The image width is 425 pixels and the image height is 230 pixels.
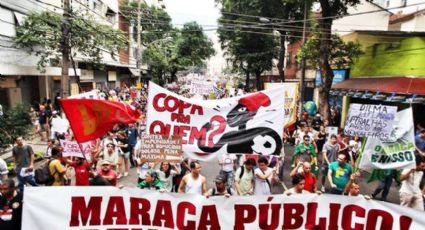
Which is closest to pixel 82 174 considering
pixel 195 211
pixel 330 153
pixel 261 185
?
pixel 195 211

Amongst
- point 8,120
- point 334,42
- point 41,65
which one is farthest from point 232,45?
point 8,120

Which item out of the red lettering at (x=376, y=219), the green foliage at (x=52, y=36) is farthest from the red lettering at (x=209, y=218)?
the green foliage at (x=52, y=36)

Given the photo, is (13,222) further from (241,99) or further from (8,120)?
(8,120)

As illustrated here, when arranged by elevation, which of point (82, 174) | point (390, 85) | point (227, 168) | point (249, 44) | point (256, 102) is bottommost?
point (227, 168)

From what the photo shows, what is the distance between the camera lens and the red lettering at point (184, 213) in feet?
15.5

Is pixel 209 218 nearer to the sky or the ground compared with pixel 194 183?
nearer to the ground

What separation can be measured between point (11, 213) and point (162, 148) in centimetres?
214

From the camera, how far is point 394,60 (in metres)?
16.6

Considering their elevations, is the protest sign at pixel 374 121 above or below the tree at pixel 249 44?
below

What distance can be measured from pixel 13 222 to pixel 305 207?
12.5 ft

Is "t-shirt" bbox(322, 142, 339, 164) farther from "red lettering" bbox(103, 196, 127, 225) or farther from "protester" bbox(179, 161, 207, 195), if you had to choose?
"red lettering" bbox(103, 196, 127, 225)

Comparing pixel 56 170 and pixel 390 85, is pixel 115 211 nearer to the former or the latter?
pixel 56 170

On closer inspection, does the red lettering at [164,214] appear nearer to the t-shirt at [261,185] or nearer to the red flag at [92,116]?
the red flag at [92,116]

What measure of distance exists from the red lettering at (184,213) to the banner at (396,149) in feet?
9.27
